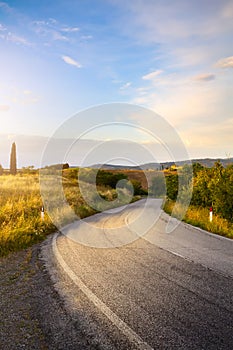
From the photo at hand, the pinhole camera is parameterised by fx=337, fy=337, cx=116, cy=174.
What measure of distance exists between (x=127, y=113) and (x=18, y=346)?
13266 mm

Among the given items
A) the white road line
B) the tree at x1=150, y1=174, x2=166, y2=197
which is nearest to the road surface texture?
the white road line

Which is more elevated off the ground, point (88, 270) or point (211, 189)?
point (211, 189)

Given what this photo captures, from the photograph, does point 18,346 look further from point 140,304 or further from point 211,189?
point 211,189

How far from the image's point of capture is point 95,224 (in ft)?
49.5

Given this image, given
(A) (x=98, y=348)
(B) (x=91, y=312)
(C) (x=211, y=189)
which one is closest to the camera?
(A) (x=98, y=348)

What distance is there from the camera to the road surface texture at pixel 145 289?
4.41 metres

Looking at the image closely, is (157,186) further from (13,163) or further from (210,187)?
(210,187)

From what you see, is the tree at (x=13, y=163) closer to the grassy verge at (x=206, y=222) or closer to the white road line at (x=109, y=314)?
the grassy verge at (x=206, y=222)

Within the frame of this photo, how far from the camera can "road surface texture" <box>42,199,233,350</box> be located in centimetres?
441

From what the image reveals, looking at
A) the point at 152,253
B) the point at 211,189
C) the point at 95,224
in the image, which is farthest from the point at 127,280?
the point at 211,189

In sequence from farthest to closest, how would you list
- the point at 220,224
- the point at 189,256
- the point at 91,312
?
the point at 220,224
the point at 189,256
the point at 91,312

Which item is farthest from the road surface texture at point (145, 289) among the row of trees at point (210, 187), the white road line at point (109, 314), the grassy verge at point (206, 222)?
the row of trees at point (210, 187)

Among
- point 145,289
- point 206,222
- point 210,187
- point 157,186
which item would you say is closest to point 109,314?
point 145,289

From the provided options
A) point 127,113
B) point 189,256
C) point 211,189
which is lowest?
point 189,256
